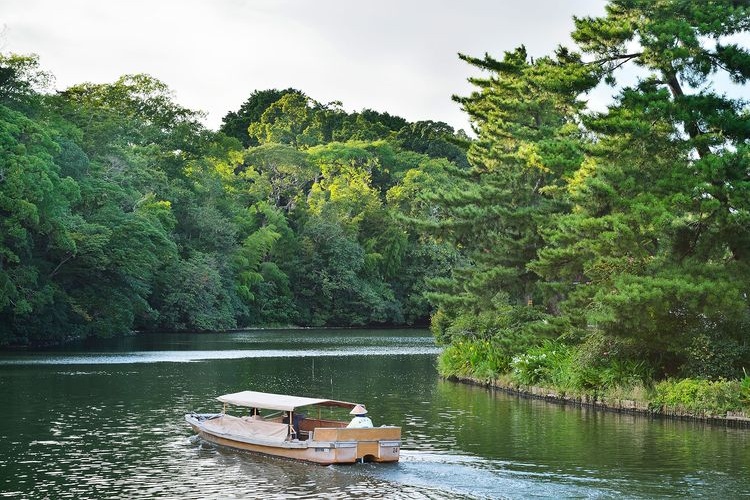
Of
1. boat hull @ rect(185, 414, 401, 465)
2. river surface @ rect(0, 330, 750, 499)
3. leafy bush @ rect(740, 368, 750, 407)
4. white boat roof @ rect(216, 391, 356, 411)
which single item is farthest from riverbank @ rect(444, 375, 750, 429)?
boat hull @ rect(185, 414, 401, 465)

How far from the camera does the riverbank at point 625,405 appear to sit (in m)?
31.0

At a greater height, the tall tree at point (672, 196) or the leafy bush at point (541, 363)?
the tall tree at point (672, 196)

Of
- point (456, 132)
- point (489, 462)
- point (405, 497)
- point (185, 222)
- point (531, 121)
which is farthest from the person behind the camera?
point (456, 132)

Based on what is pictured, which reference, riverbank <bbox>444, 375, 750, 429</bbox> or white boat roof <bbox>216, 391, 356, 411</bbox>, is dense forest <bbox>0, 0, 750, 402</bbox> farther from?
white boat roof <bbox>216, 391, 356, 411</bbox>

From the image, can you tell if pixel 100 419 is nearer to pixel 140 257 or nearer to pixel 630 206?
pixel 630 206

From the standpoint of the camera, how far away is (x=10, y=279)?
61312mm

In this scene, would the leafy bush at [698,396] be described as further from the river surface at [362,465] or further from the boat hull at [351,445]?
the boat hull at [351,445]

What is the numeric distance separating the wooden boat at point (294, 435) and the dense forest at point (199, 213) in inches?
947

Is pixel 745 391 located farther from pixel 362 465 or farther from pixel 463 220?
Result: pixel 463 220

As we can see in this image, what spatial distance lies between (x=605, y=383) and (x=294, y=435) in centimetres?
1348

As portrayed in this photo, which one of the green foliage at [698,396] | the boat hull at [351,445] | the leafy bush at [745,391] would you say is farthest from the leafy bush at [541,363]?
the boat hull at [351,445]

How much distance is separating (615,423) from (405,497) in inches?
488

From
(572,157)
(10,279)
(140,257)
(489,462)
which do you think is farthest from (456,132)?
(489,462)

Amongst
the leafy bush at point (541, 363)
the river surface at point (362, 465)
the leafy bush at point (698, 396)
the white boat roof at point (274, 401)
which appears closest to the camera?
the river surface at point (362, 465)
